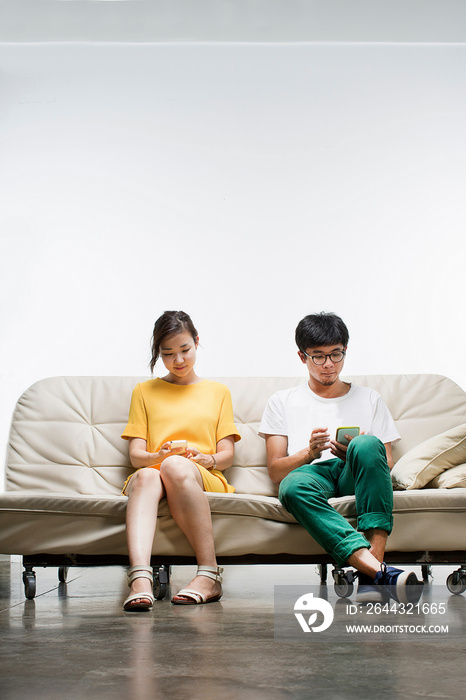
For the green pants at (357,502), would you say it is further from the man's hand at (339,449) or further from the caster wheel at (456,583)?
the caster wheel at (456,583)

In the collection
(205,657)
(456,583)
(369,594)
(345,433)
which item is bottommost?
(456,583)

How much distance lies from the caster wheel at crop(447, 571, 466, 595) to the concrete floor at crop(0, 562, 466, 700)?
0.66 feet

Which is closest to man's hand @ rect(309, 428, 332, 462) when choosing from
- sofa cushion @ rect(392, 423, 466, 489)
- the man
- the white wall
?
the man

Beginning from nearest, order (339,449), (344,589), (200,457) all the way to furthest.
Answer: (344,589) → (339,449) → (200,457)

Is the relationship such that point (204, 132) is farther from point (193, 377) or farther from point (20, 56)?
point (193, 377)

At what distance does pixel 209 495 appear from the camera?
7.04 feet

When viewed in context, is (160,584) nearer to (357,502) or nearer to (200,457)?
(200,457)

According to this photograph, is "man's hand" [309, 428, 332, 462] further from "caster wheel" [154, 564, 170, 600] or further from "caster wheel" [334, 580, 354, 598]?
"caster wheel" [154, 564, 170, 600]

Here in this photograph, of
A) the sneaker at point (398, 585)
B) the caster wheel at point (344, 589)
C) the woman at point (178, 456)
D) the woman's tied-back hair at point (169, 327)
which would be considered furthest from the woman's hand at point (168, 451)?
the sneaker at point (398, 585)

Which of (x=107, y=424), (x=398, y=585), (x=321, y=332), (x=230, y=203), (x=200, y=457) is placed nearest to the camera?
(x=398, y=585)

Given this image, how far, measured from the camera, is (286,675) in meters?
1.10

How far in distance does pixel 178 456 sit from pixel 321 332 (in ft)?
2.35

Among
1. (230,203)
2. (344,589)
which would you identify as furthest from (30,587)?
(230,203)

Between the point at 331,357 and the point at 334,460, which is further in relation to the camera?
the point at 331,357
